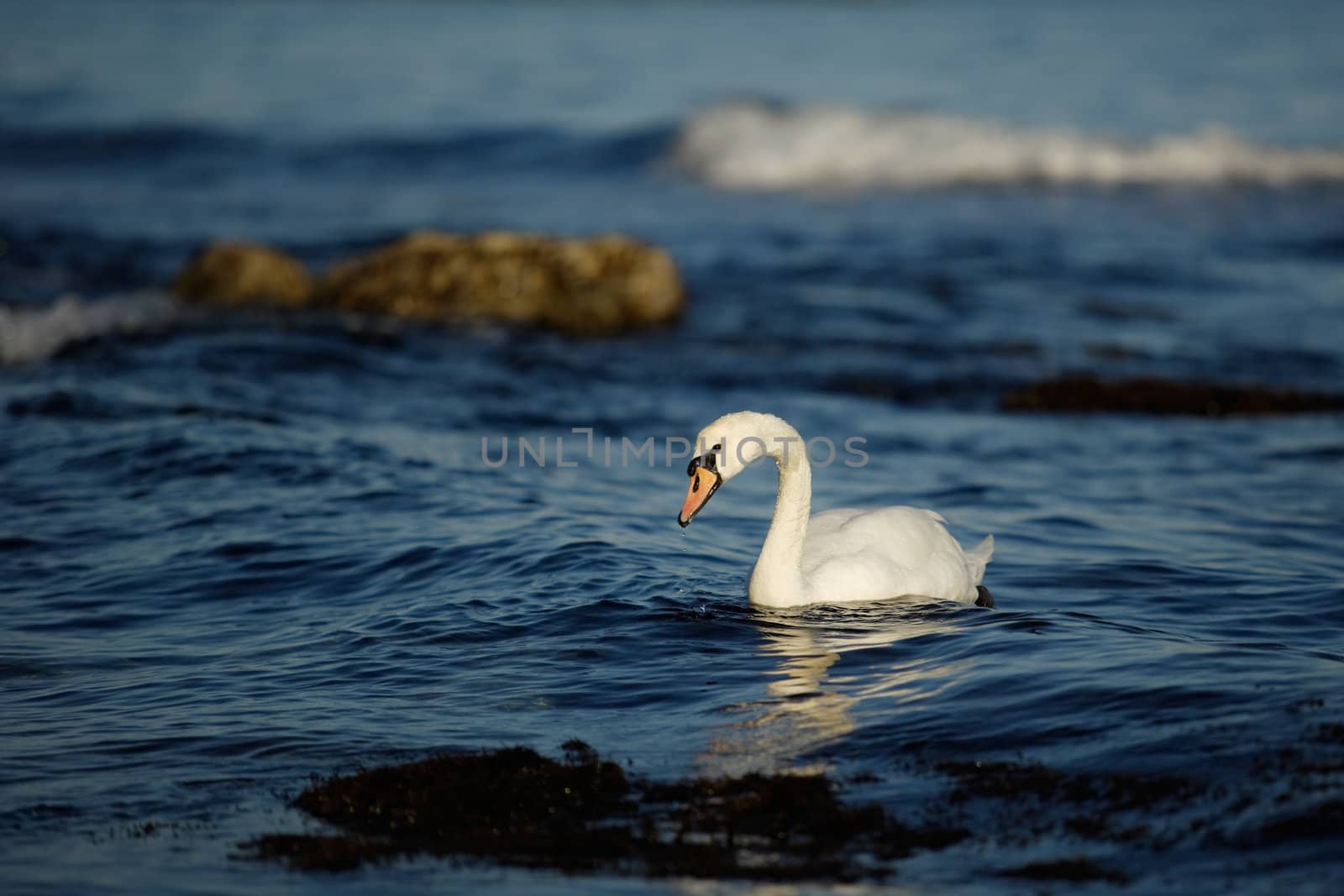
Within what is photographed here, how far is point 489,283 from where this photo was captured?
16.4m

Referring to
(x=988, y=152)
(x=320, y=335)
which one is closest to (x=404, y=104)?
(x=988, y=152)

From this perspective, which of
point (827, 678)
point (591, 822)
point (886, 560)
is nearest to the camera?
point (591, 822)

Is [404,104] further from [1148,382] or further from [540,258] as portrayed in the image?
[1148,382]

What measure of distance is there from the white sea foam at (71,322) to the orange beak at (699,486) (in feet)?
31.1

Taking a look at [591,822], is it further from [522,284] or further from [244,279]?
[244,279]

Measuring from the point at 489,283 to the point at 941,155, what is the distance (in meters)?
16.3

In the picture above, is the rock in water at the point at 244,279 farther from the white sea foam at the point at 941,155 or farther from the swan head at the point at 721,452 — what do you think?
the white sea foam at the point at 941,155

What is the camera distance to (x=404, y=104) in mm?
36375

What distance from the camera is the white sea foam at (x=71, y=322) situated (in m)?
14.5

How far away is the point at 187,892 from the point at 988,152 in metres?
27.8

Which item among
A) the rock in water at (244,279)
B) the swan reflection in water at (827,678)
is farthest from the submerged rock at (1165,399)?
the rock in water at (244,279)

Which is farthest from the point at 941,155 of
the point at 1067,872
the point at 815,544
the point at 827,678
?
the point at 1067,872

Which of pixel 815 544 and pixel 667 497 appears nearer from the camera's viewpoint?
pixel 815 544

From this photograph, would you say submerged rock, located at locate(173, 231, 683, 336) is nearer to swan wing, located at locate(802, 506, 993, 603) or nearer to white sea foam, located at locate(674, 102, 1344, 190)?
swan wing, located at locate(802, 506, 993, 603)
